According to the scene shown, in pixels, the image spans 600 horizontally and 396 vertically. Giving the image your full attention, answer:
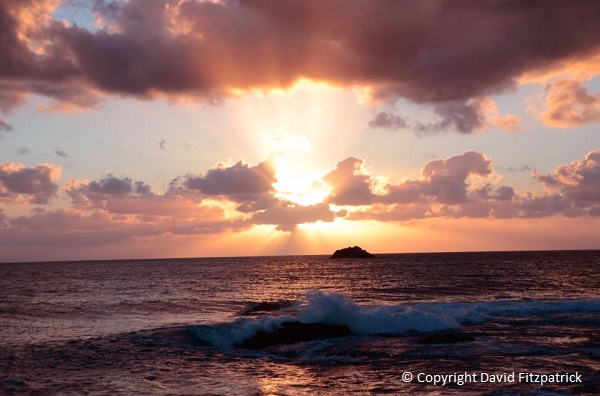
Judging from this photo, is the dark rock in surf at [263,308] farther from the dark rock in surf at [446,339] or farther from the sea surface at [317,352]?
the dark rock in surf at [446,339]

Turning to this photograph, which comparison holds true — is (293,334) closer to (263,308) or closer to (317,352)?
(317,352)

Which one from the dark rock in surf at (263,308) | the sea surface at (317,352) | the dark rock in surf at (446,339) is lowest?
the dark rock in surf at (263,308)

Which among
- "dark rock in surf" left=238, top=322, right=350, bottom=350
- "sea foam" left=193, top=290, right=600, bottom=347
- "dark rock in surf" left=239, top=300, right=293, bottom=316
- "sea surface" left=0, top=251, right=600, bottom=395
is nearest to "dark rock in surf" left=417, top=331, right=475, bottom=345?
"sea surface" left=0, top=251, right=600, bottom=395

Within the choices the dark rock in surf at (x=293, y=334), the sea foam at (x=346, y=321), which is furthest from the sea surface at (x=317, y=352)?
the dark rock in surf at (x=293, y=334)

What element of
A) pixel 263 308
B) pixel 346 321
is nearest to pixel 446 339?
pixel 346 321

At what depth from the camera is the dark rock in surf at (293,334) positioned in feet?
95.8

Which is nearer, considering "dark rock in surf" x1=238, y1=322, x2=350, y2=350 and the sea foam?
"dark rock in surf" x1=238, y1=322, x2=350, y2=350

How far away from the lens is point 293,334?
30719 mm

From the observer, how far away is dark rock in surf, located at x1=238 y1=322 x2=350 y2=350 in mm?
29188

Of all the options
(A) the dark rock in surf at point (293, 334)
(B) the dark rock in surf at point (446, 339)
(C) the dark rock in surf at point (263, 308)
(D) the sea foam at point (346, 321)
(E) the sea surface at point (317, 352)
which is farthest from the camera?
(C) the dark rock in surf at point (263, 308)

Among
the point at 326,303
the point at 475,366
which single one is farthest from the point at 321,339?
the point at 475,366

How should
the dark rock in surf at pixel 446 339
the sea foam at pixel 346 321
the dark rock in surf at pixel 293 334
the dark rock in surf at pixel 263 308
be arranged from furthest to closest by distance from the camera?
the dark rock in surf at pixel 263 308
the sea foam at pixel 346 321
the dark rock in surf at pixel 293 334
the dark rock in surf at pixel 446 339

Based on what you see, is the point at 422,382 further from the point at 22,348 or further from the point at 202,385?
the point at 22,348

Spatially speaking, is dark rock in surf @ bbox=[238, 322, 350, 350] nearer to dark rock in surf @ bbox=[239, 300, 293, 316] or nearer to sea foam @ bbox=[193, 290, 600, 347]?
sea foam @ bbox=[193, 290, 600, 347]
